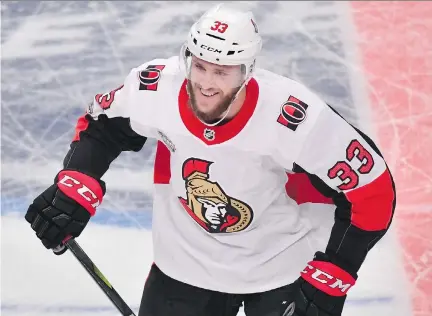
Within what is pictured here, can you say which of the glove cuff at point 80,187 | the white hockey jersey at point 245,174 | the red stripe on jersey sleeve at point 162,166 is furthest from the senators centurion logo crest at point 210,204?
the glove cuff at point 80,187

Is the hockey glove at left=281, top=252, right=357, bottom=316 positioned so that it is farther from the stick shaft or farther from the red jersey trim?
the stick shaft

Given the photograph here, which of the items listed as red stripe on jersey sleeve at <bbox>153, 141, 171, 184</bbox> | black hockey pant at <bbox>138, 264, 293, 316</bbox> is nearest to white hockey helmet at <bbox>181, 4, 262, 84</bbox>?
red stripe on jersey sleeve at <bbox>153, 141, 171, 184</bbox>

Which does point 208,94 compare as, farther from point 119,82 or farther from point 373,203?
point 119,82

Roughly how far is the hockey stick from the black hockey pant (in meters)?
0.12

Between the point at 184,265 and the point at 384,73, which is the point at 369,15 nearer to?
the point at 384,73

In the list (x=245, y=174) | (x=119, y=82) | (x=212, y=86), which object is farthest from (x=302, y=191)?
(x=119, y=82)

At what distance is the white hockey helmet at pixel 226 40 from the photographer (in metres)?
2.25

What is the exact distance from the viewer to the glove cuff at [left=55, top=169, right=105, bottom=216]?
2590 mm

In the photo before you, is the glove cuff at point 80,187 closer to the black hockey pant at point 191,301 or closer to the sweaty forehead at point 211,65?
the black hockey pant at point 191,301

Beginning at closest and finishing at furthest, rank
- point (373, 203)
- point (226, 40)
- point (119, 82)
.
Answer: point (226, 40), point (373, 203), point (119, 82)

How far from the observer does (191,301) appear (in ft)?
8.78

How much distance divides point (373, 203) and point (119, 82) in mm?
1966

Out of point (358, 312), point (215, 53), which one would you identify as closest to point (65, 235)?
point (215, 53)

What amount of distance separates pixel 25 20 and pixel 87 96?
27.1 inches
